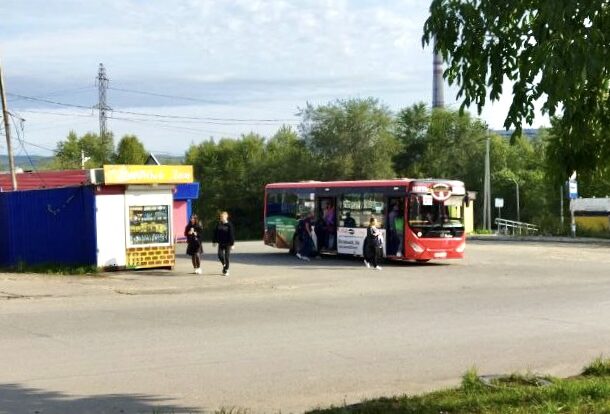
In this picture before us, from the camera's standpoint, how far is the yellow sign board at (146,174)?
2128 centimetres

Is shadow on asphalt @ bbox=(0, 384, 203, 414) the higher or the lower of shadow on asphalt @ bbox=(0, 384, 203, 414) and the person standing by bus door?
the lower

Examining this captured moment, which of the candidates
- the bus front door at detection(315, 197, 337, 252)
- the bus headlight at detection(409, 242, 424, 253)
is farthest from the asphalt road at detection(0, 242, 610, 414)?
the bus front door at detection(315, 197, 337, 252)

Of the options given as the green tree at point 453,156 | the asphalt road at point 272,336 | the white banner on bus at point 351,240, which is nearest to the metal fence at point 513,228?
the green tree at point 453,156

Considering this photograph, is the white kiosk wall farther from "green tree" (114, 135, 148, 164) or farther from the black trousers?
"green tree" (114, 135, 148, 164)

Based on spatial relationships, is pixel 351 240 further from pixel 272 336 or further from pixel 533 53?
pixel 533 53

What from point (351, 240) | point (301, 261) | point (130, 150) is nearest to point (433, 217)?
point (351, 240)

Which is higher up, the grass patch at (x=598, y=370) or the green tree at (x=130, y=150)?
the green tree at (x=130, y=150)

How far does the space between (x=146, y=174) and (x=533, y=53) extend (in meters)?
17.4

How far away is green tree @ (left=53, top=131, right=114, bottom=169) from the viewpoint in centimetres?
8750

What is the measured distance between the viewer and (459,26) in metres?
6.33

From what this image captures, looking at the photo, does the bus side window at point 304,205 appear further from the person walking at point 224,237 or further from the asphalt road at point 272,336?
A: the person walking at point 224,237

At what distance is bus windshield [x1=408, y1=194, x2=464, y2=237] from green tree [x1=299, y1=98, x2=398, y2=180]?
136 feet

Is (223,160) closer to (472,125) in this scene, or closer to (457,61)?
(472,125)

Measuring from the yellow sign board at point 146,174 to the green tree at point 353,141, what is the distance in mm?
45386
